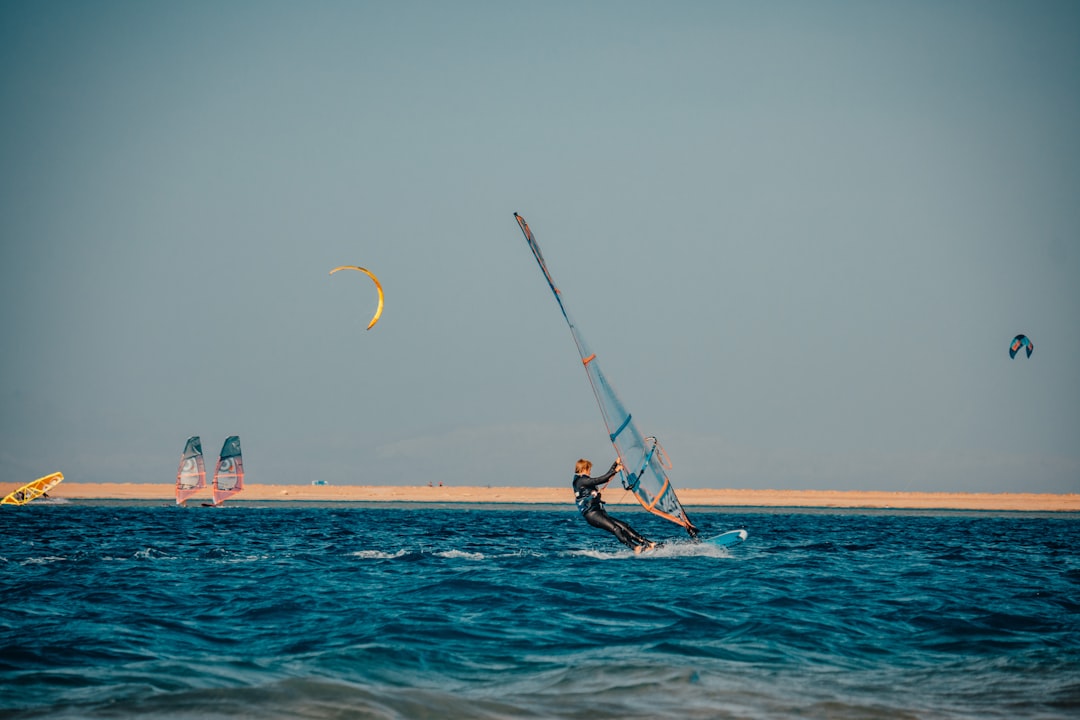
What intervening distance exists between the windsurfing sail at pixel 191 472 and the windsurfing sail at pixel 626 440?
39.8m

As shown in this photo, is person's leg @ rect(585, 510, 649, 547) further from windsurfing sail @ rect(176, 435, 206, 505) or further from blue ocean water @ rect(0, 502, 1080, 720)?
windsurfing sail @ rect(176, 435, 206, 505)

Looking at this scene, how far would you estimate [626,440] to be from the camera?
837 inches

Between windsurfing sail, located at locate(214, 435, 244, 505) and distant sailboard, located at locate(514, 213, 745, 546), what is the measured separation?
39.3 metres

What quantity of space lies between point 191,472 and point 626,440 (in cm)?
4157

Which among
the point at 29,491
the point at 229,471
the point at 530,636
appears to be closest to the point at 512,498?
the point at 229,471

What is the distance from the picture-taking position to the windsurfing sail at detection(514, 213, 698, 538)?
66.7ft

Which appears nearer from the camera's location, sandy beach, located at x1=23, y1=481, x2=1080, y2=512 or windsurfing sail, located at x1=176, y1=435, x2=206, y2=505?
windsurfing sail, located at x1=176, y1=435, x2=206, y2=505

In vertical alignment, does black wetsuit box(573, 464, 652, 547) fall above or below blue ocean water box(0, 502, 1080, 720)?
above

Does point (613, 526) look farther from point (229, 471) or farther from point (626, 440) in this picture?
point (229, 471)

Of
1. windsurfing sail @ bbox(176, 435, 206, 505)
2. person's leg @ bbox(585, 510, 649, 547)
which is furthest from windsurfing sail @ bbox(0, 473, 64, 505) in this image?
person's leg @ bbox(585, 510, 649, 547)

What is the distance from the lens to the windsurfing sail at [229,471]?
55.8 metres

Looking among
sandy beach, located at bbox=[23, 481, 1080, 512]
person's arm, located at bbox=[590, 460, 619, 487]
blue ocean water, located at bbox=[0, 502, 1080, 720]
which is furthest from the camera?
sandy beach, located at bbox=[23, 481, 1080, 512]

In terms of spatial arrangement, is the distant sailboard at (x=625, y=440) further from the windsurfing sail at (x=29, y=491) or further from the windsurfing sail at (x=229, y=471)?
the windsurfing sail at (x=29, y=491)

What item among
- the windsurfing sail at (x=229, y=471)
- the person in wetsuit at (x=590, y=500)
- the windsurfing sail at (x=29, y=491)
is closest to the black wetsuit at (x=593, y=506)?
the person in wetsuit at (x=590, y=500)
